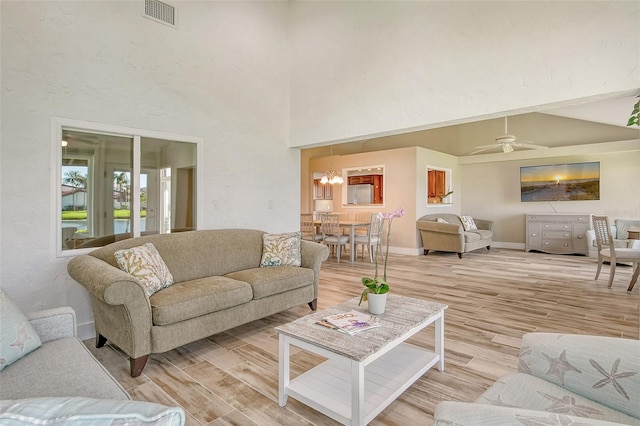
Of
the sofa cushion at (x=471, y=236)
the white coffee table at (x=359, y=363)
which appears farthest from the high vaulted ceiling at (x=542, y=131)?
the white coffee table at (x=359, y=363)

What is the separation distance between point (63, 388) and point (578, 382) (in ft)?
6.50

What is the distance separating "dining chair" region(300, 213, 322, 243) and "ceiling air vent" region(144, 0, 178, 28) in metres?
4.44

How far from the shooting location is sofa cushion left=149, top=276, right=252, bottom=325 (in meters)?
2.38

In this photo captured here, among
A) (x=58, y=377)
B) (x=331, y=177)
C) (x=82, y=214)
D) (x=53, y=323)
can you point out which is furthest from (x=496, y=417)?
(x=331, y=177)

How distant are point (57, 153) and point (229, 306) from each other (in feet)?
6.54

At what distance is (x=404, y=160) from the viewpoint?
302 inches

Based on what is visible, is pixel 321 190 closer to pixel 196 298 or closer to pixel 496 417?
pixel 196 298

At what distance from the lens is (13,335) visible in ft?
4.99

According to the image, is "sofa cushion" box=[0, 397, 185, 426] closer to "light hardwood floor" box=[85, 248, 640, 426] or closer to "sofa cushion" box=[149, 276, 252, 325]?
"light hardwood floor" box=[85, 248, 640, 426]

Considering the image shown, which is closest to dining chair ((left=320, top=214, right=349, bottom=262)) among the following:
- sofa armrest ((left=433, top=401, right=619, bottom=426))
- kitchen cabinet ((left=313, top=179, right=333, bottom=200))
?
kitchen cabinet ((left=313, top=179, right=333, bottom=200))

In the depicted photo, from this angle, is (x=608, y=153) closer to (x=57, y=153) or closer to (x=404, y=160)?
(x=404, y=160)

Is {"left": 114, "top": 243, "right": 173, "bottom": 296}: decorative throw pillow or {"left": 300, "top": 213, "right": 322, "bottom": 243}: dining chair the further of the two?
{"left": 300, "top": 213, "right": 322, "bottom": 243}: dining chair

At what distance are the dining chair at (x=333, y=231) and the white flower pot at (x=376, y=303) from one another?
14.7 feet

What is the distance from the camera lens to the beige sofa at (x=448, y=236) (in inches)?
272
